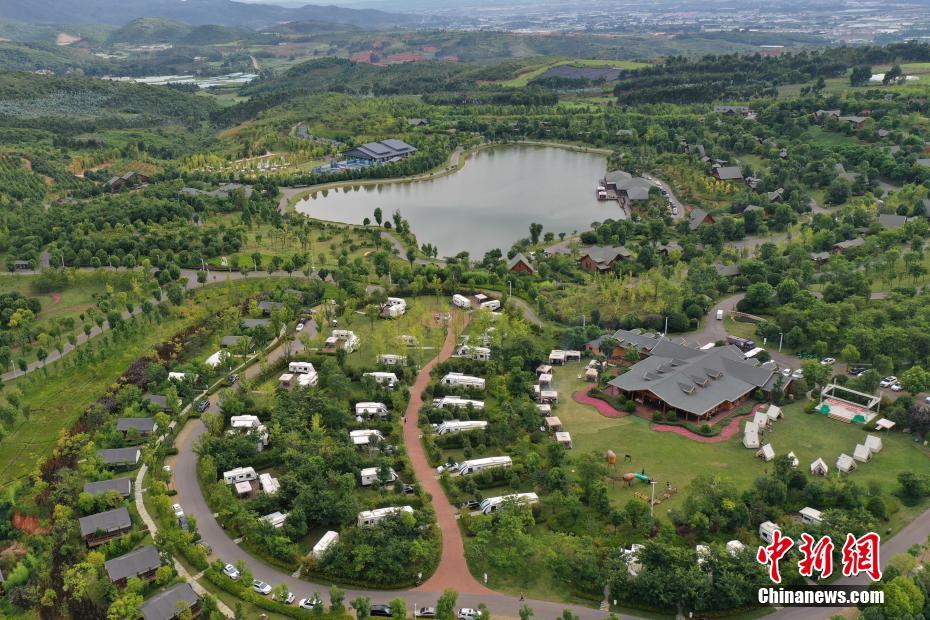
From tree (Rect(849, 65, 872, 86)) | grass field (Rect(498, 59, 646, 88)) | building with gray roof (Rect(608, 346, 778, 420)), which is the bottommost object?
building with gray roof (Rect(608, 346, 778, 420))

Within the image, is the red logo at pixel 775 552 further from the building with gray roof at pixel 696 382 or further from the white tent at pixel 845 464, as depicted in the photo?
the building with gray roof at pixel 696 382

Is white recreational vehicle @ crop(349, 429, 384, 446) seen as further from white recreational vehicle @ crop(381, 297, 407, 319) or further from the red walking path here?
white recreational vehicle @ crop(381, 297, 407, 319)

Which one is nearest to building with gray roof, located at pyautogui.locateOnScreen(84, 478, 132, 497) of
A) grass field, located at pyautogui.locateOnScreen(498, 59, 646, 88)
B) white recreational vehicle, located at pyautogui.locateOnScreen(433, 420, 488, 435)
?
white recreational vehicle, located at pyautogui.locateOnScreen(433, 420, 488, 435)

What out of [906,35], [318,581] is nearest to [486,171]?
[318,581]

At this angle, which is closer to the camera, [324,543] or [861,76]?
[324,543]

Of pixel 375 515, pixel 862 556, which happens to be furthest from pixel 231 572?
pixel 862 556

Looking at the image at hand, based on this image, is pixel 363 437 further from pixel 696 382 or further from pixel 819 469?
pixel 819 469

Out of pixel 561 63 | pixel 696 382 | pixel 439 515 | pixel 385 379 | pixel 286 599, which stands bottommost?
pixel 439 515
